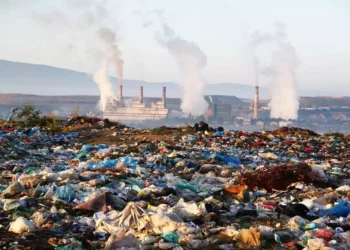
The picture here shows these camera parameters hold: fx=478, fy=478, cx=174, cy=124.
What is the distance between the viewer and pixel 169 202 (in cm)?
471

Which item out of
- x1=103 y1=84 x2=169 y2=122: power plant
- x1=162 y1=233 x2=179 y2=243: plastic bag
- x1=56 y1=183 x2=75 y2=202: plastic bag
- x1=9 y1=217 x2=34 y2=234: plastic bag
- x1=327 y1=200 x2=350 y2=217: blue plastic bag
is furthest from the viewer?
x1=103 y1=84 x2=169 y2=122: power plant

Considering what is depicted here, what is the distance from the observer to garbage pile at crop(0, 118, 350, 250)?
3455mm

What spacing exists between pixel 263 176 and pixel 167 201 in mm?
1703

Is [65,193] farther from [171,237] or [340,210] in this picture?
[340,210]

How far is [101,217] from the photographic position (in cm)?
389

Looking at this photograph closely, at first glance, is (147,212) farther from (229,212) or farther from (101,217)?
(229,212)

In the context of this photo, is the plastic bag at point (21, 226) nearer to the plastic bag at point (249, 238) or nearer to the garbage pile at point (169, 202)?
the garbage pile at point (169, 202)

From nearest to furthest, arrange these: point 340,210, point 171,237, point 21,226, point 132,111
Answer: point 171,237 < point 21,226 < point 340,210 < point 132,111

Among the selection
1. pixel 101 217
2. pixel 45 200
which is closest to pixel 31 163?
pixel 45 200

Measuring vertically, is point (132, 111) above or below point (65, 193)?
below

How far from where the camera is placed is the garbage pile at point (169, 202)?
346 cm

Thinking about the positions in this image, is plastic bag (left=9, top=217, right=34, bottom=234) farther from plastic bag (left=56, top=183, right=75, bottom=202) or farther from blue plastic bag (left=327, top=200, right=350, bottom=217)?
blue plastic bag (left=327, top=200, right=350, bottom=217)

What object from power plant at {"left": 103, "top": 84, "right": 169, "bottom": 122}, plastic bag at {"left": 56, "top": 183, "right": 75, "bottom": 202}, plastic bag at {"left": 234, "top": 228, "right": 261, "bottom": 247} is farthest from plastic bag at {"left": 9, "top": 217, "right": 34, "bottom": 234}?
power plant at {"left": 103, "top": 84, "right": 169, "bottom": 122}

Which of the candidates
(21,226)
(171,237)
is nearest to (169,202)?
(171,237)
